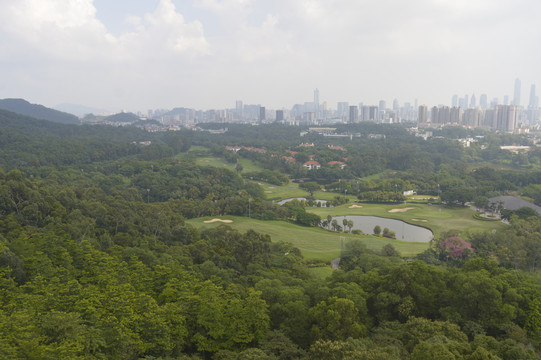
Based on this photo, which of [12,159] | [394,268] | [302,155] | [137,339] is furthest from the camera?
[302,155]

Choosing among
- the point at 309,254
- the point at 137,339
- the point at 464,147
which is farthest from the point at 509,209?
the point at 464,147

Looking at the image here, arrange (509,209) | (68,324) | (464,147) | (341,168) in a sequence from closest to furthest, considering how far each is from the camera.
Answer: (68,324) → (509,209) → (341,168) → (464,147)

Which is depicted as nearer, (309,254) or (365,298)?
(365,298)

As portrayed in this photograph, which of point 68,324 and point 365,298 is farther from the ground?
point 68,324

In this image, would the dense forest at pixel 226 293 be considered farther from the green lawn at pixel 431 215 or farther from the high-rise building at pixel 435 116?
the high-rise building at pixel 435 116

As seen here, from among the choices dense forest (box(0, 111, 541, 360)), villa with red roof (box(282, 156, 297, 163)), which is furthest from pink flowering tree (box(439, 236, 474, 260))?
villa with red roof (box(282, 156, 297, 163))

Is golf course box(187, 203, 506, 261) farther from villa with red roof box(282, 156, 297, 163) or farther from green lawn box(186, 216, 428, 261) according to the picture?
villa with red roof box(282, 156, 297, 163)

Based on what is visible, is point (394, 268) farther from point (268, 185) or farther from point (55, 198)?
point (268, 185)
